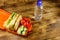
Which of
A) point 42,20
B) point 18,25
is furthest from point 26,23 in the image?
point 42,20

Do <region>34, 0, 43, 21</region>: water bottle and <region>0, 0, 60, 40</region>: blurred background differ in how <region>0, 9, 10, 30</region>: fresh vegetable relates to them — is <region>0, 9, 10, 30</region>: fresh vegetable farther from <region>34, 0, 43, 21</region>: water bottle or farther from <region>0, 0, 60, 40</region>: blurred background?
<region>34, 0, 43, 21</region>: water bottle

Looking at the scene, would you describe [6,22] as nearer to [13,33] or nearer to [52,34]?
[13,33]

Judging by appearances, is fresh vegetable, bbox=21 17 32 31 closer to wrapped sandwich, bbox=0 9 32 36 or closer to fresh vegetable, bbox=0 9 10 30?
wrapped sandwich, bbox=0 9 32 36

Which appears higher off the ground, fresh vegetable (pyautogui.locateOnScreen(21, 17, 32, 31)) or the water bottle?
the water bottle

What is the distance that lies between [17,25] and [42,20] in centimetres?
21

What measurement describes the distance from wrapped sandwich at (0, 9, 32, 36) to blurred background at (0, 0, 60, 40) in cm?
3

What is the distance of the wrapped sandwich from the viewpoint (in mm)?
1051

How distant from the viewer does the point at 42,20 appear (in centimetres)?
119

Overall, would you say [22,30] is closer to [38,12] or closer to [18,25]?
[18,25]

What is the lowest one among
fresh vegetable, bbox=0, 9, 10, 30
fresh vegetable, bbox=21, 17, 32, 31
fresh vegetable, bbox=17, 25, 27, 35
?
fresh vegetable, bbox=17, 25, 27, 35

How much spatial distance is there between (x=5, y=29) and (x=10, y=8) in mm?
225

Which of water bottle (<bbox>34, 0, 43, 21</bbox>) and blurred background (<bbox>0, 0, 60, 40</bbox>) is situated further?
water bottle (<bbox>34, 0, 43, 21</bbox>)

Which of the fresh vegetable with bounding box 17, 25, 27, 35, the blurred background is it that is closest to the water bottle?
the blurred background

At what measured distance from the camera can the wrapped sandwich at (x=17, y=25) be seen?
3.45 feet
